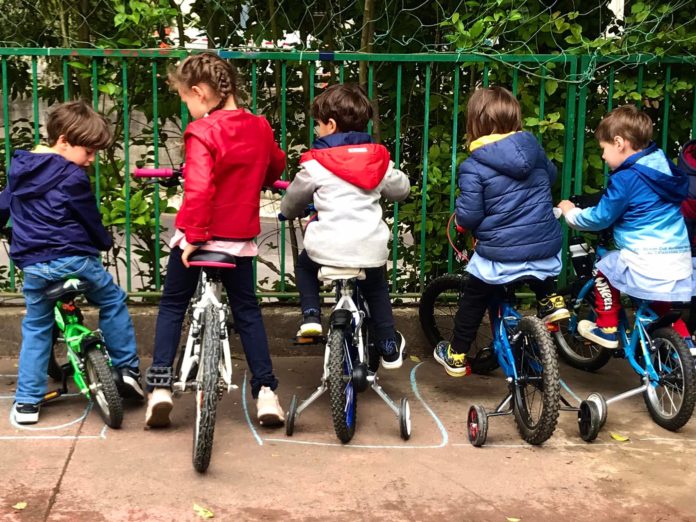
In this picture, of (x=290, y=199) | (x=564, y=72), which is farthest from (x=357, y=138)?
(x=564, y=72)

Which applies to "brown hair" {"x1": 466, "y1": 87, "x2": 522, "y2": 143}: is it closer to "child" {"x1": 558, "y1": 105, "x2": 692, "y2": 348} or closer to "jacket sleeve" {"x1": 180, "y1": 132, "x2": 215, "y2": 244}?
"child" {"x1": 558, "y1": 105, "x2": 692, "y2": 348}

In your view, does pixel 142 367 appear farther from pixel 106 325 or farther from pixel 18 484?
pixel 18 484

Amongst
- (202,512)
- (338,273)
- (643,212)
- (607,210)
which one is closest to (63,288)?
(338,273)

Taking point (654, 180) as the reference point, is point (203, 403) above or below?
below

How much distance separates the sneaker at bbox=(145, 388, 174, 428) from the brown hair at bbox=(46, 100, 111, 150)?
1.27 meters

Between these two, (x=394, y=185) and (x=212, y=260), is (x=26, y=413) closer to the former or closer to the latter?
(x=212, y=260)

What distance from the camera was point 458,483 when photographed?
3.97 m

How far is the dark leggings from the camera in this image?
15.5 ft

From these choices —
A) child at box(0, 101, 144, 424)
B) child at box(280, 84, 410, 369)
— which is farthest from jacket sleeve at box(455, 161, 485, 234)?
child at box(0, 101, 144, 424)

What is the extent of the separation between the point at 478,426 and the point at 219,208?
160 centimetres

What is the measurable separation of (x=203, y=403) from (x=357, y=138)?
147 cm

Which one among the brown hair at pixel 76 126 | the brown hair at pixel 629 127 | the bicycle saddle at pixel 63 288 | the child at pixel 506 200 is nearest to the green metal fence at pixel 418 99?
the brown hair at pixel 629 127

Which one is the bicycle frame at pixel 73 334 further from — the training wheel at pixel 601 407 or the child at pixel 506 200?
the training wheel at pixel 601 407

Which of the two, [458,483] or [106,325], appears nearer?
[458,483]
